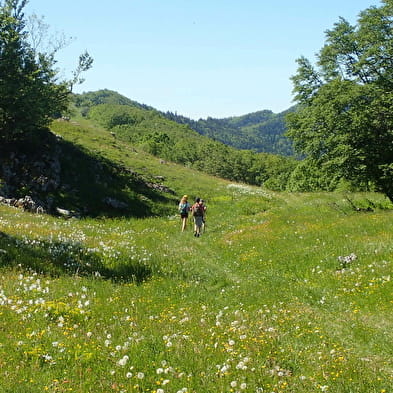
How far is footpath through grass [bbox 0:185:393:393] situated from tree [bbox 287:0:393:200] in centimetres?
583

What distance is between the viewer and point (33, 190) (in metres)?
27.2

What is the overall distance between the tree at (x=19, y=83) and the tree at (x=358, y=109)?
20.3 meters

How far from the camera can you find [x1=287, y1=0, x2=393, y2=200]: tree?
77.1 feet

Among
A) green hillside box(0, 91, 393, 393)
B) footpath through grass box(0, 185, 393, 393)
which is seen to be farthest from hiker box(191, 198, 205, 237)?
footpath through grass box(0, 185, 393, 393)

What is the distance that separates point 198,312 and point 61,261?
19.8 feet

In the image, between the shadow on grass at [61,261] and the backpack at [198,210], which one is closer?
the shadow on grass at [61,261]

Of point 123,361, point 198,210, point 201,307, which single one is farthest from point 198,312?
point 198,210

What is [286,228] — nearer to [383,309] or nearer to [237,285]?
[237,285]

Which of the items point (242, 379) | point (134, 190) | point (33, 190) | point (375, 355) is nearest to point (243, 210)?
point (134, 190)

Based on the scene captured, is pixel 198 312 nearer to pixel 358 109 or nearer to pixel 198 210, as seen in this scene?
pixel 198 210

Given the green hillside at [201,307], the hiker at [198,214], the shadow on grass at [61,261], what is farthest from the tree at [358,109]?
the shadow on grass at [61,261]

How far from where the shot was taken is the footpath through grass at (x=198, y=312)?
6.01 metres

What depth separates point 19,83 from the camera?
2797 cm

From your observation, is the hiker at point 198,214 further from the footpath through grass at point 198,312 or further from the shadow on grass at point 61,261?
the shadow on grass at point 61,261
